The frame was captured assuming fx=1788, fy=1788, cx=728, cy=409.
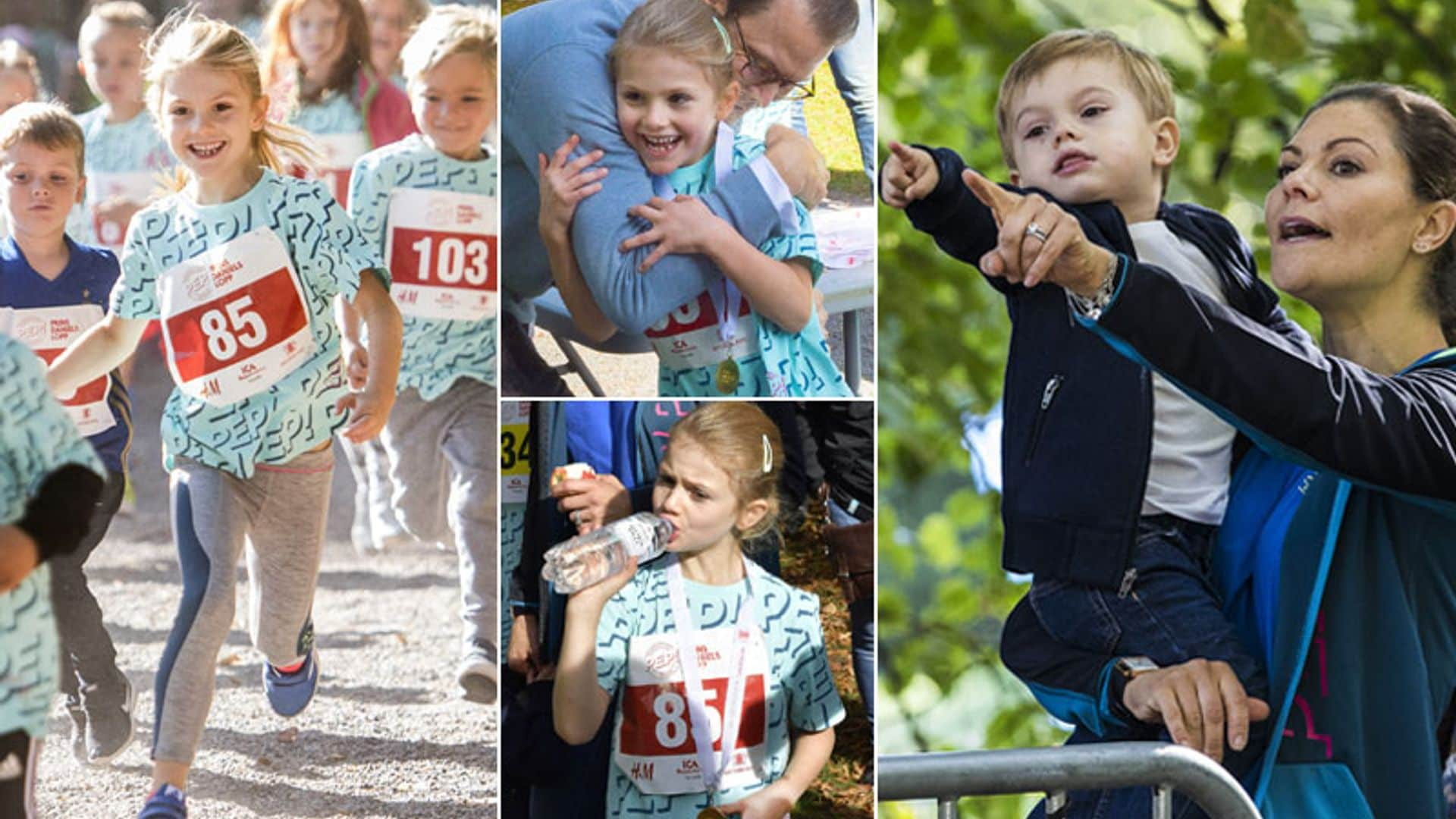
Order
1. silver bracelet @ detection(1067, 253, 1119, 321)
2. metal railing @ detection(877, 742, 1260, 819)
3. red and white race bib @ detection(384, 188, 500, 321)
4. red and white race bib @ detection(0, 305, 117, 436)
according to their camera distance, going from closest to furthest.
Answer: metal railing @ detection(877, 742, 1260, 819)
silver bracelet @ detection(1067, 253, 1119, 321)
red and white race bib @ detection(0, 305, 117, 436)
red and white race bib @ detection(384, 188, 500, 321)

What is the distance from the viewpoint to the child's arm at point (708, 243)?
3.24 metres

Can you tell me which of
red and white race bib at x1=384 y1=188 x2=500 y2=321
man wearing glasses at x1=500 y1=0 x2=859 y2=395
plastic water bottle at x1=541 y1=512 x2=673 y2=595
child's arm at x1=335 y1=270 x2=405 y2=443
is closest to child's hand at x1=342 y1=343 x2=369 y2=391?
child's arm at x1=335 y1=270 x2=405 y2=443

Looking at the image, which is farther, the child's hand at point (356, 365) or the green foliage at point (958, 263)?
the green foliage at point (958, 263)

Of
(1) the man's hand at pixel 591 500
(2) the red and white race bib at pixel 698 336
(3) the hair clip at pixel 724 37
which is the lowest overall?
(1) the man's hand at pixel 591 500

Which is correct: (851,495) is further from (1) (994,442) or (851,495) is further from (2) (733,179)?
(2) (733,179)

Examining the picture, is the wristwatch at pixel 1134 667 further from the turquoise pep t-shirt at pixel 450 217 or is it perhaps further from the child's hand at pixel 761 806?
the turquoise pep t-shirt at pixel 450 217

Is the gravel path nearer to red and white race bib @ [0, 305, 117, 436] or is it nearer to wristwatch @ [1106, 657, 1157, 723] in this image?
red and white race bib @ [0, 305, 117, 436]

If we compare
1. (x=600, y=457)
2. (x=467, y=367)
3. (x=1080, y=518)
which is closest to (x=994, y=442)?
(x=1080, y=518)

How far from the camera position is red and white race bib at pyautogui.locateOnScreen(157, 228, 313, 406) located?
10.5 feet

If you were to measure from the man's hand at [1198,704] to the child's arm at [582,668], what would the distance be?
94 cm

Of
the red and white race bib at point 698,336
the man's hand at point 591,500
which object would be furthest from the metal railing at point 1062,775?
the red and white race bib at point 698,336

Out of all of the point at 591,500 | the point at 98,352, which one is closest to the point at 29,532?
the point at 98,352

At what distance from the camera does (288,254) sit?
322 centimetres

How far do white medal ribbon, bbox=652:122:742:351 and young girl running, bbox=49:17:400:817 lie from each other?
542 millimetres
